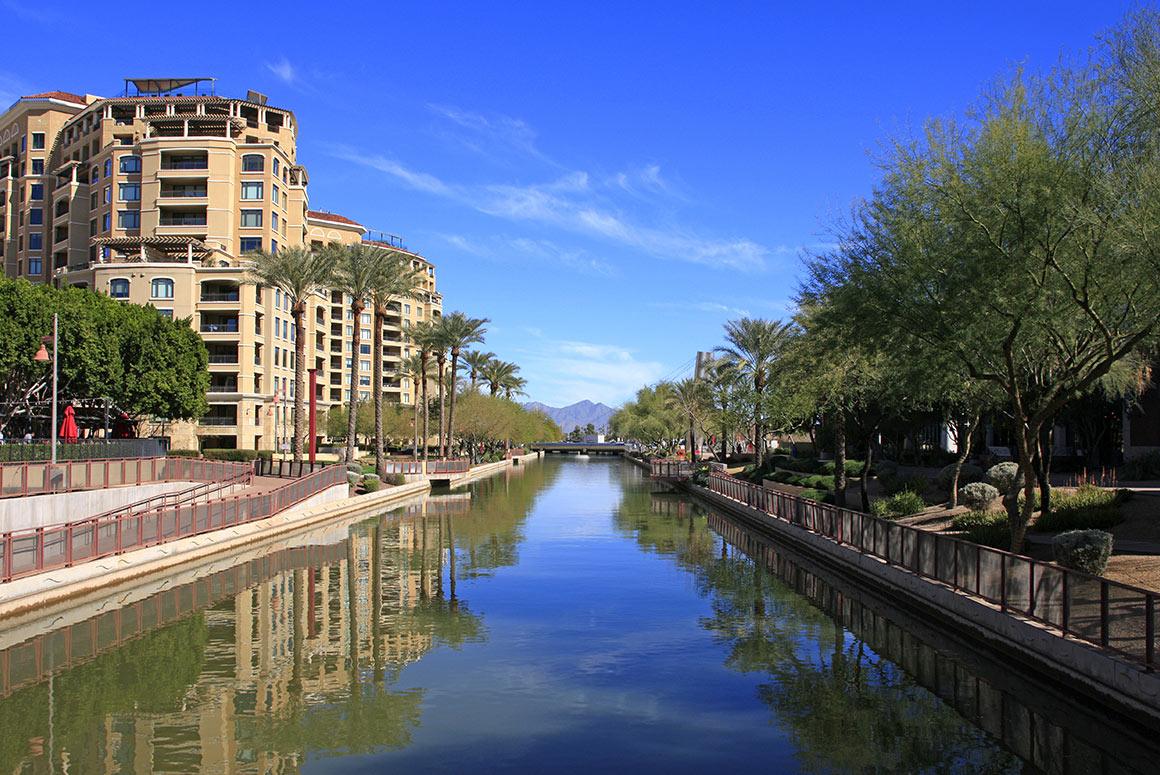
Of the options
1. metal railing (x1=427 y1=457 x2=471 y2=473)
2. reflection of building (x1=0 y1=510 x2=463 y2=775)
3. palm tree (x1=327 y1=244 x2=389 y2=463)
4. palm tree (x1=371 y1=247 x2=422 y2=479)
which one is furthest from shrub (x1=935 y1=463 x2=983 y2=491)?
metal railing (x1=427 y1=457 x2=471 y2=473)

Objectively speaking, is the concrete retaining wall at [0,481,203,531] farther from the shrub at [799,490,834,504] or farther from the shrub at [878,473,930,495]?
the shrub at [878,473,930,495]

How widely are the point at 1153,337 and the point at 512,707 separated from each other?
44.0 ft

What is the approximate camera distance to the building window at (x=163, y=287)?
74188 millimetres

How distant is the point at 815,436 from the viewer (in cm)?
6944

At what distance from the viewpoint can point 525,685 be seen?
14.5 metres

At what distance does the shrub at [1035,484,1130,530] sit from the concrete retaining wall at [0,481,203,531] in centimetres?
2757

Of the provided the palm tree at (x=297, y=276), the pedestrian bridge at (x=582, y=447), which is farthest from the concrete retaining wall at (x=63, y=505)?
the pedestrian bridge at (x=582, y=447)

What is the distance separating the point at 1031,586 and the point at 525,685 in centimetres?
836

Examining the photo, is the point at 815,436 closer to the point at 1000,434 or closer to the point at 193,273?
the point at 1000,434

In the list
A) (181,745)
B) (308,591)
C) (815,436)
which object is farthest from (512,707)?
(815,436)

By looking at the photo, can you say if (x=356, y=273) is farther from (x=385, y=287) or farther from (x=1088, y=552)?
(x=1088, y=552)

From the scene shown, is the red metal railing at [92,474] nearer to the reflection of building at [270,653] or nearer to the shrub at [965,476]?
the reflection of building at [270,653]

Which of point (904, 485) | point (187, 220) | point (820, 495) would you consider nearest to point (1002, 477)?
point (904, 485)

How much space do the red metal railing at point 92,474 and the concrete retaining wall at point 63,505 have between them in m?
0.23
